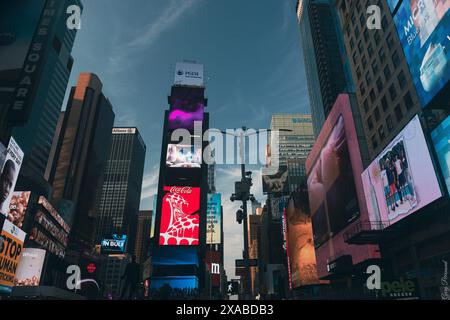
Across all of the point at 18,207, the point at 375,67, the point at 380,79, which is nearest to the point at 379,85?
the point at 380,79

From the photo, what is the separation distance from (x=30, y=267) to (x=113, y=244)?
4691 cm

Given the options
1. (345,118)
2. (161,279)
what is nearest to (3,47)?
(345,118)

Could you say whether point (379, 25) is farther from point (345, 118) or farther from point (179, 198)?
point (179, 198)

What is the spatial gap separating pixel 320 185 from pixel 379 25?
88.9ft

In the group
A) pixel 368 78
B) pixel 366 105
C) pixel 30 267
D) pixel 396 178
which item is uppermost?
pixel 368 78

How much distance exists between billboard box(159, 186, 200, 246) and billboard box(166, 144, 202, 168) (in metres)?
5.69

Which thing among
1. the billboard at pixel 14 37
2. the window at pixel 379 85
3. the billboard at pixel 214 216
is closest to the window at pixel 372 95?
the window at pixel 379 85

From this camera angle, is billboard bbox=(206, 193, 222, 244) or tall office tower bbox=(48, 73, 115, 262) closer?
billboard bbox=(206, 193, 222, 244)

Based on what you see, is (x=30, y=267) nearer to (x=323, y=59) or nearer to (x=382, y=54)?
(x=382, y=54)

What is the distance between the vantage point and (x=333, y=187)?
47531 mm

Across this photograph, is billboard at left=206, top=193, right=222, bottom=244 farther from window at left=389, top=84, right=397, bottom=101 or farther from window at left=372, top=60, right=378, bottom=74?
window at left=389, top=84, right=397, bottom=101

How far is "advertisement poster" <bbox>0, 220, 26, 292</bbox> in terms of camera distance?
3069cm

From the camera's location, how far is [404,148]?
2806 cm

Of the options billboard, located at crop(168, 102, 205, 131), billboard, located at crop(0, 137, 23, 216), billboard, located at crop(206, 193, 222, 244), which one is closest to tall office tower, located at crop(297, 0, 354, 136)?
billboard, located at crop(168, 102, 205, 131)
